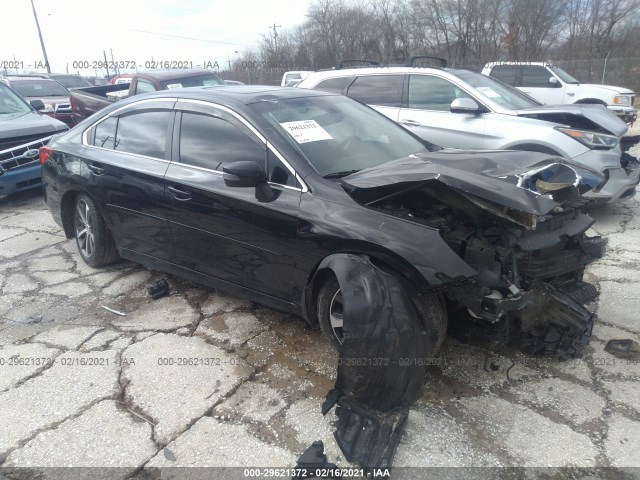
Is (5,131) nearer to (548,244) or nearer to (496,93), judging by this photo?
(496,93)

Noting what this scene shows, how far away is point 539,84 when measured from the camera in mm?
12547

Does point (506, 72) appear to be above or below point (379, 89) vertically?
below

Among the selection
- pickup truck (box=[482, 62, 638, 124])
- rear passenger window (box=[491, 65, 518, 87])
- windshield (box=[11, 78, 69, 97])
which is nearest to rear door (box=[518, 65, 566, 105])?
pickup truck (box=[482, 62, 638, 124])

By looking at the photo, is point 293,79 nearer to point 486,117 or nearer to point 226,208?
point 486,117

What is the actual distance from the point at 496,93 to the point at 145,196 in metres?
4.59

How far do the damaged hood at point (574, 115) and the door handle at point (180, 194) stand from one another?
13.6 ft

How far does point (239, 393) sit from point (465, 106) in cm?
440

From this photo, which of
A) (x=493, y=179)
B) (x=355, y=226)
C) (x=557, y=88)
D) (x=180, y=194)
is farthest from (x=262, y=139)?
(x=557, y=88)

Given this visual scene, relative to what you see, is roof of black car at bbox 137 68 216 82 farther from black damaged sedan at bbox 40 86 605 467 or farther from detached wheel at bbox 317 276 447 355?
detached wheel at bbox 317 276 447 355

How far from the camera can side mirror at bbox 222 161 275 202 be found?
290cm

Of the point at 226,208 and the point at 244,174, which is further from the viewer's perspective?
the point at 226,208

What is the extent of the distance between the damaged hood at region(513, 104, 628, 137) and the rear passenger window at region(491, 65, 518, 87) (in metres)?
7.07

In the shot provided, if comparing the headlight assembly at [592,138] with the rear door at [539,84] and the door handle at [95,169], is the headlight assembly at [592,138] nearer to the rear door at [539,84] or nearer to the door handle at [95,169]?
the door handle at [95,169]

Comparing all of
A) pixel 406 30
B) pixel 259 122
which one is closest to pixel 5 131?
pixel 259 122
